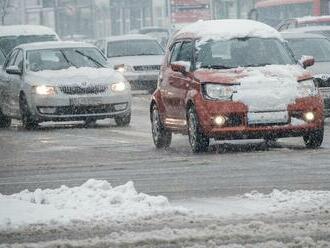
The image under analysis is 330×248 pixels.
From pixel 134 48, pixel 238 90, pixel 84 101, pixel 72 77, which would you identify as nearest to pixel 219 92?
pixel 238 90

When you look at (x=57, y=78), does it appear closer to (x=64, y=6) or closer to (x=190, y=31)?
(x=190, y=31)

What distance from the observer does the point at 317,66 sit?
67.5 ft

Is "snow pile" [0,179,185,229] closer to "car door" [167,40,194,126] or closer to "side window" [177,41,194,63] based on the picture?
"car door" [167,40,194,126]

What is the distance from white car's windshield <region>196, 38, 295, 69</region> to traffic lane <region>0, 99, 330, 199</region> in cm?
109

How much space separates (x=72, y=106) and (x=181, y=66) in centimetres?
554

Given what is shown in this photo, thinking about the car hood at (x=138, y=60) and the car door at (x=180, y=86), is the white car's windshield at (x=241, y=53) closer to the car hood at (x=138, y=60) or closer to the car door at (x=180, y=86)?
the car door at (x=180, y=86)

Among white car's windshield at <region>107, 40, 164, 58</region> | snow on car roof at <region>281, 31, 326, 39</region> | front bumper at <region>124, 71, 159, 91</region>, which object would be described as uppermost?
snow on car roof at <region>281, 31, 326, 39</region>

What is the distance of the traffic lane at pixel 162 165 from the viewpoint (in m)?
10.9

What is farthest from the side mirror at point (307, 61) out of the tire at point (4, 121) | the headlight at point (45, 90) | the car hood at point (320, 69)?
the tire at point (4, 121)

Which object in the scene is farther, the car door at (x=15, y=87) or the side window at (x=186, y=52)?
the car door at (x=15, y=87)

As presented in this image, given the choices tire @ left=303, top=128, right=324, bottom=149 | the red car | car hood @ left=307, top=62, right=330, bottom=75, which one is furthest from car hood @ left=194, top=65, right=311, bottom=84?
car hood @ left=307, top=62, right=330, bottom=75

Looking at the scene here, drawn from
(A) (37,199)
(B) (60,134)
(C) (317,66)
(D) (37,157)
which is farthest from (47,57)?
(A) (37,199)

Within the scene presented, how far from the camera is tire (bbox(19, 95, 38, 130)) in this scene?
2084 centimetres

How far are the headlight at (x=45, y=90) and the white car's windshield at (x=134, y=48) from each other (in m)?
12.4
